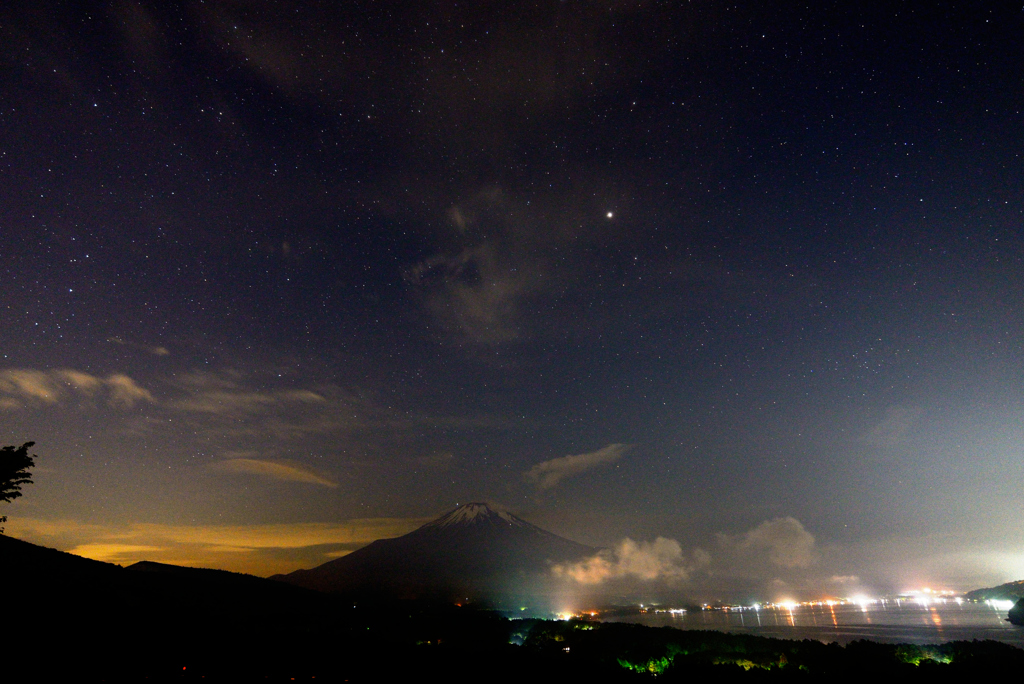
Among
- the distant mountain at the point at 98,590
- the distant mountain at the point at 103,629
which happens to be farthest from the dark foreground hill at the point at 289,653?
the distant mountain at the point at 98,590

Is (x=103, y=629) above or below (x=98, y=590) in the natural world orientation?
below

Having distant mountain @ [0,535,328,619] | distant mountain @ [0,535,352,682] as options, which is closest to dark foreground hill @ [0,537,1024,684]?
distant mountain @ [0,535,352,682]

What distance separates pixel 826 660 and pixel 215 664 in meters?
66.6

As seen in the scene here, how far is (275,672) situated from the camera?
143 feet

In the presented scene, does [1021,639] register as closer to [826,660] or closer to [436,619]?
[826,660]

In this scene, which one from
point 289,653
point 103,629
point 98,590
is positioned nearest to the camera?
point 103,629

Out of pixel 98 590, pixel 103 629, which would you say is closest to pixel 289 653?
pixel 103 629

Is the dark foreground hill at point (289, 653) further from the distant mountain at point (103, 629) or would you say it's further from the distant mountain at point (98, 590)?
the distant mountain at point (98, 590)

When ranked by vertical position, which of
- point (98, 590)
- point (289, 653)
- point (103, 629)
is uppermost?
point (98, 590)

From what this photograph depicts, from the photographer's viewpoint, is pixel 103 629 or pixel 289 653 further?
pixel 289 653

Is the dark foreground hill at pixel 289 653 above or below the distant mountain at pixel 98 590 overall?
below

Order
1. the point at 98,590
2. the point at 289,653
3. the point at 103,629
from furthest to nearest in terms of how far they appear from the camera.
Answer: the point at 98,590
the point at 289,653
the point at 103,629

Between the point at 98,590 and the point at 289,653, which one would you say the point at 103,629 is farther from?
the point at 289,653

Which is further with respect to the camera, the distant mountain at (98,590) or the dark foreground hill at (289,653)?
the distant mountain at (98,590)
